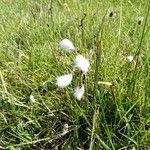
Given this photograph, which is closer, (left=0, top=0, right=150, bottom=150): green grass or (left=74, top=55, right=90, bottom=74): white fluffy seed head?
(left=74, top=55, right=90, bottom=74): white fluffy seed head

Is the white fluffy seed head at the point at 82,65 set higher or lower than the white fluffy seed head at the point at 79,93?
higher

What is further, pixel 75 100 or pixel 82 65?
pixel 75 100

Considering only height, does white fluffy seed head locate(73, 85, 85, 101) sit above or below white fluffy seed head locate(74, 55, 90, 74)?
below

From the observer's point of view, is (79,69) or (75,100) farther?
(75,100)

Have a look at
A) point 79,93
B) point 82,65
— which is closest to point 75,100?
point 79,93

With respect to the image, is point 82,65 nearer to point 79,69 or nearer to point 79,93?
point 79,69

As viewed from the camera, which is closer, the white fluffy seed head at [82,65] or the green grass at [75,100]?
the white fluffy seed head at [82,65]

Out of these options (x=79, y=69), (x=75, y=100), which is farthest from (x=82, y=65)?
(x=75, y=100)

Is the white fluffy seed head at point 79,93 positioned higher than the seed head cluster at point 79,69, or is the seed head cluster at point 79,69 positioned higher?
the seed head cluster at point 79,69

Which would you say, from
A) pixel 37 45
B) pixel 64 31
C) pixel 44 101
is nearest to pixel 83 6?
pixel 64 31

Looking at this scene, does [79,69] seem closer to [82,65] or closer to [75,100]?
[82,65]

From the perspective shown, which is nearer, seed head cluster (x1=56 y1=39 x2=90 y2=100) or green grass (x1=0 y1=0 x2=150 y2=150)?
seed head cluster (x1=56 y1=39 x2=90 y2=100)

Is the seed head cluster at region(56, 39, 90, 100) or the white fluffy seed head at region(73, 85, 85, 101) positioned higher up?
the seed head cluster at region(56, 39, 90, 100)

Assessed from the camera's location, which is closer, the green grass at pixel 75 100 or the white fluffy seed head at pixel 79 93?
the white fluffy seed head at pixel 79 93
